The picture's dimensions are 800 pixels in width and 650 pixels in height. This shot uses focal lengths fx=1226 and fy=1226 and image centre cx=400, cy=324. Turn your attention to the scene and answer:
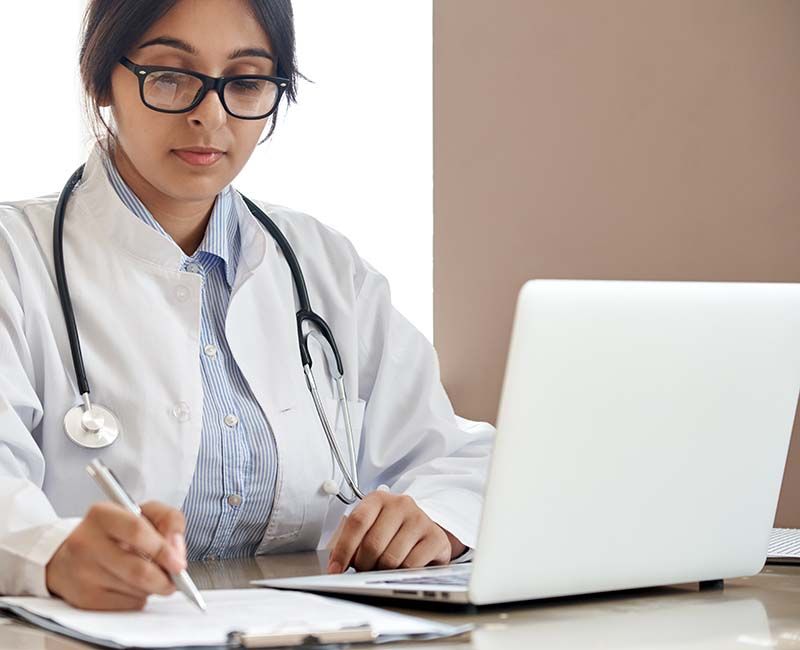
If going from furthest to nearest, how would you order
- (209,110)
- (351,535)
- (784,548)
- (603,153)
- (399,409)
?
(603,153)
(399,409)
(209,110)
(784,548)
(351,535)

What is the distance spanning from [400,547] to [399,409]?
0.49 meters

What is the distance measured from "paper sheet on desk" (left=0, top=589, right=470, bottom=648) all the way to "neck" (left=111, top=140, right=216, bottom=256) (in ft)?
2.25

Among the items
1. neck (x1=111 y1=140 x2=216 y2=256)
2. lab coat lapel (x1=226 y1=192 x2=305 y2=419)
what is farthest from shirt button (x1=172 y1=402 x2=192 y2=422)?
neck (x1=111 y1=140 x2=216 y2=256)

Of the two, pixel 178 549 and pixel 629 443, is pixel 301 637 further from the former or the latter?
pixel 629 443

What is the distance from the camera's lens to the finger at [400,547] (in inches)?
47.0

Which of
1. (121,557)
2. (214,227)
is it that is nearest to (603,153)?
(214,227)

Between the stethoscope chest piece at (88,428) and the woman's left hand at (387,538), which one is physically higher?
the stethoscope chest piece at (88,428)

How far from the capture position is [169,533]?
0.90 metres

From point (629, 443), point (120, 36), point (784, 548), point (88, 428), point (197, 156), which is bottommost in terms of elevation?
point (784, 548)

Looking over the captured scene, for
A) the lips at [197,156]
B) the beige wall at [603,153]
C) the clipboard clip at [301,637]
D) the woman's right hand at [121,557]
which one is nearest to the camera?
the clipboard clip at [301,637]

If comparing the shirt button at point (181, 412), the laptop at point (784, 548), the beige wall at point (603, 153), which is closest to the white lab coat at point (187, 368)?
the shirt button at point (181, 412)

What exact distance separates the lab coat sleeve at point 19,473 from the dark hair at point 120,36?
237 mm

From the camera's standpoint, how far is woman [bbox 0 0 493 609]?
1376mm

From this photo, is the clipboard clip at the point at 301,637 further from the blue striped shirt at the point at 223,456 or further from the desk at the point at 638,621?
the blue striped shirt at the point at 223,456
